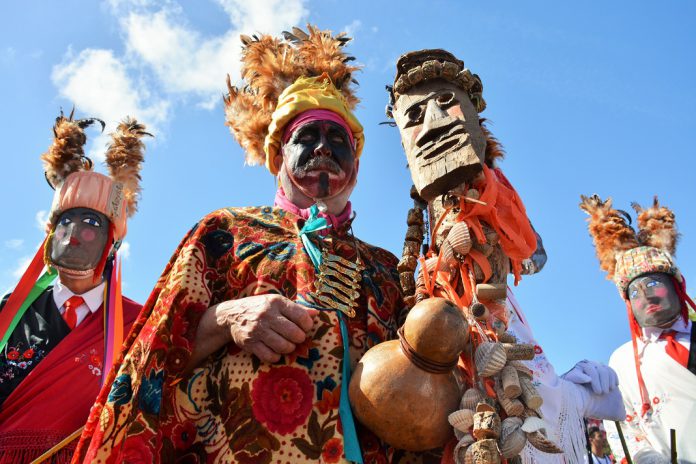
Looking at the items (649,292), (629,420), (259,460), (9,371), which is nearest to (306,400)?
(259,460)

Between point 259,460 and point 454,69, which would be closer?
point 259,460

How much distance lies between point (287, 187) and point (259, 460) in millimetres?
1331

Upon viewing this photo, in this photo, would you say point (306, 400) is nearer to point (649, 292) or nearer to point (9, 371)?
point (9, 371)

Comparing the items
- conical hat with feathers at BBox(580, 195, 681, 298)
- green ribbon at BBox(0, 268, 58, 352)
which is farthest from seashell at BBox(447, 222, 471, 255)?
conical hat with feathers at BBox(580, 195, 681, 298)

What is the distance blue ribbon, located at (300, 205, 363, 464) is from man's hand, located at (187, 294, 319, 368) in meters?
0.16

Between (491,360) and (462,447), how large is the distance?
27 centimetres

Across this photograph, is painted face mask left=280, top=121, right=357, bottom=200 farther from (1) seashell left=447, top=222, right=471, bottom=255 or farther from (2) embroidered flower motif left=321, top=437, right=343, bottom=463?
(2) embroidered flower motif left=321, top=437, right=343, bottom=463

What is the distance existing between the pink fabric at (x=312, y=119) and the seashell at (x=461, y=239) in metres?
1.09

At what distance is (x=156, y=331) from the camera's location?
2.15 meters

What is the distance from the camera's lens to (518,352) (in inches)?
75.1

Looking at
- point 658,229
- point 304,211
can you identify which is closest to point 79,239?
point 304,211

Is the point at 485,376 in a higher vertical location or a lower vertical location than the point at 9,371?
lower

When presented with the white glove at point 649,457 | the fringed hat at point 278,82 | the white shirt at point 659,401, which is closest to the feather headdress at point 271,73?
the fringed hat at point 278,82

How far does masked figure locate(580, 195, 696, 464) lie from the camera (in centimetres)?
498
